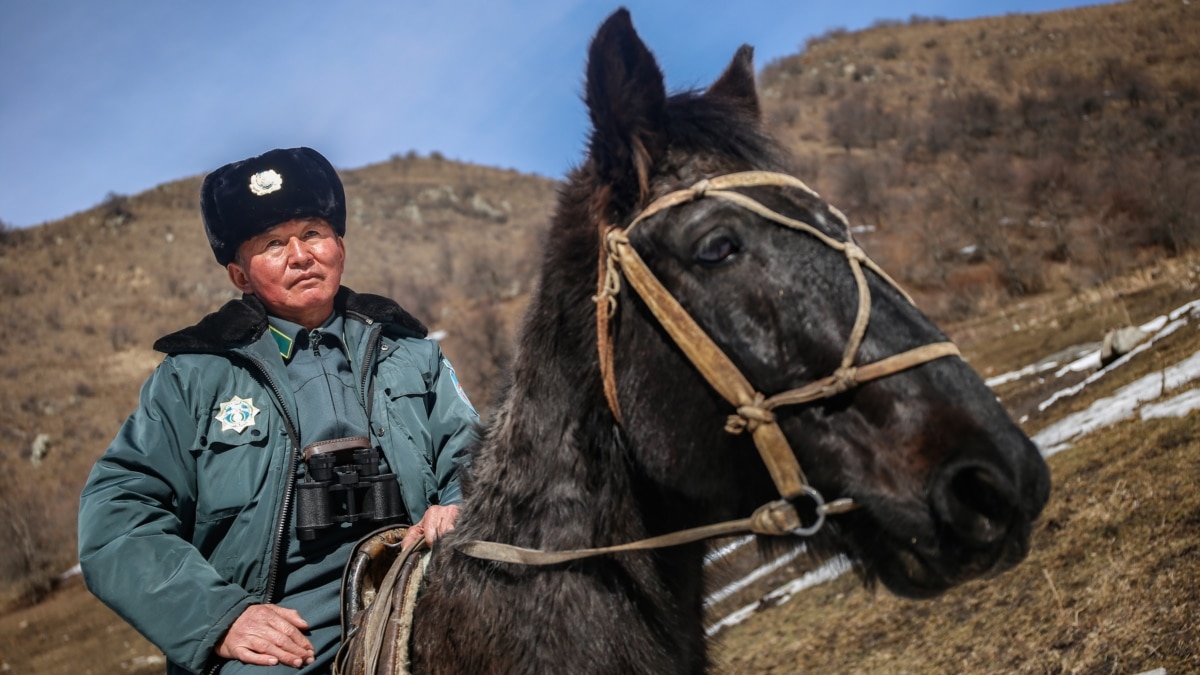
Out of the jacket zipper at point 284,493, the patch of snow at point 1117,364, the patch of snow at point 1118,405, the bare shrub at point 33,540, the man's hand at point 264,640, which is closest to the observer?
the man's hand at point 264,640

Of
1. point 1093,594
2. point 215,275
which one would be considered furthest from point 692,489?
point 215,275

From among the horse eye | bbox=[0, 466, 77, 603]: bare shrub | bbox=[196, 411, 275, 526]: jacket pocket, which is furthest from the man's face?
bbox=[0, 466, 77, 603]: bare shrub

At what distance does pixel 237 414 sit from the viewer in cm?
265

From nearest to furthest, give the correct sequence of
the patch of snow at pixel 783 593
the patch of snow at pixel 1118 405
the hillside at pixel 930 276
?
the hillside at pixel 930 276
the patch of snow at pixel 1118 405
the patch of snow at pixel 783 593

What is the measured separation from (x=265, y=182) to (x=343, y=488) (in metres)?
1.33

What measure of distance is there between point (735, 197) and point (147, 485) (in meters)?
2.13

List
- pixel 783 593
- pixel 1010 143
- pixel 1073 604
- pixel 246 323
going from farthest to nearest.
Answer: pixel 1010 143
pixel 783 593
pixel 1073 604
pixel 246 323

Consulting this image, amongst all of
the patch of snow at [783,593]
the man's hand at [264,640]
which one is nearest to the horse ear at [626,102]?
the man's hand at [264,640]

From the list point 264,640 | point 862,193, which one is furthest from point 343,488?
point 862,193

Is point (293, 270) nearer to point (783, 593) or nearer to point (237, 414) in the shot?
point (237, 414)

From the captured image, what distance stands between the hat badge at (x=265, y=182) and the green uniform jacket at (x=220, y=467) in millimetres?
454

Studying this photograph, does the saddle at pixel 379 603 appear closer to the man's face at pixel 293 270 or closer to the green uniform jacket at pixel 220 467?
the green uniform jacket at pixel 220 467

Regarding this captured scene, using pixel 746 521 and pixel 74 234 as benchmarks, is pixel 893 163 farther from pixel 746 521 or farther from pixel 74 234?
pixel 74 234

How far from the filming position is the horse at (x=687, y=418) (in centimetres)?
181
